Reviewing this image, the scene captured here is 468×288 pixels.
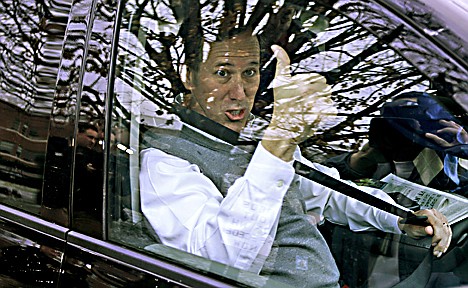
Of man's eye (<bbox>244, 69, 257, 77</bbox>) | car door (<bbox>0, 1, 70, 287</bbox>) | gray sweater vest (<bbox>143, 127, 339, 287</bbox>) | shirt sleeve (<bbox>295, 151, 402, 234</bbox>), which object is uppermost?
man's eye (<bbox>244, 69, 257, 77</bbox>)

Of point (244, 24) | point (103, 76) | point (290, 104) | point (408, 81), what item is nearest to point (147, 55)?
point (103, 76)

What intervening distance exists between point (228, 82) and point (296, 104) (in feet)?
0.83

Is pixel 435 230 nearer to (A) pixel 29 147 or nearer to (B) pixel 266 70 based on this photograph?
(B) pixel 266 70

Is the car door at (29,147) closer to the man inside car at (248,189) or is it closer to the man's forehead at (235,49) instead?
the man inside car at (248,189)

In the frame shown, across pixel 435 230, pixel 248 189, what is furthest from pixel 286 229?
pixel 435 230

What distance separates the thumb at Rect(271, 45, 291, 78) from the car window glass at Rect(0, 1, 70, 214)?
64cm

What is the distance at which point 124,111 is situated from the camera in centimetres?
216

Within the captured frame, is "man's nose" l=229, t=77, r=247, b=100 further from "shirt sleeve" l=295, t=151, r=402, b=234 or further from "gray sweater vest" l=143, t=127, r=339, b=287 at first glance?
"shirt sleeve" l=295, t=151, r=402, b=234

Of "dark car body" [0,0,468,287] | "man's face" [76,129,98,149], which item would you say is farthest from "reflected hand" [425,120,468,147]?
"man's face" [76,129,98,149]

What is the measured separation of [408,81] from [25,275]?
1.17m

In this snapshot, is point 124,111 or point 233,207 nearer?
point 233,207

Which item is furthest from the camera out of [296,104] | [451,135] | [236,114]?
[236,114]

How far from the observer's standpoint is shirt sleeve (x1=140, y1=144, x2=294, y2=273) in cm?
197

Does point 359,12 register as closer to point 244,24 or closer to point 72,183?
point 244,24
